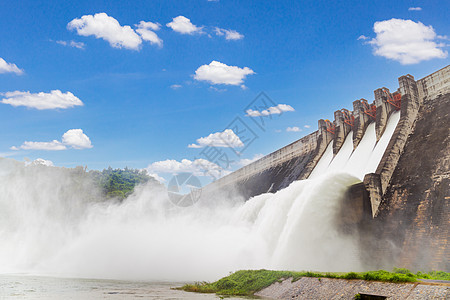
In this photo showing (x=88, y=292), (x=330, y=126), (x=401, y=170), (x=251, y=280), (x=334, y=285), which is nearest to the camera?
(x=334, y=285)

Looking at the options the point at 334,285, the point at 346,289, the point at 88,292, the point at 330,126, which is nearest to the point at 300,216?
the point at 334,285

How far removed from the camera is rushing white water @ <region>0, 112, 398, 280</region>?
1697cm

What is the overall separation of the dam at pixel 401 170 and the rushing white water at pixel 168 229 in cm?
49

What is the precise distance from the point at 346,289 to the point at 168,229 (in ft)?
71.0

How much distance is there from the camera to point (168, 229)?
94.3 ft

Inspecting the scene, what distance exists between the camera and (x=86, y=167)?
4828 cm

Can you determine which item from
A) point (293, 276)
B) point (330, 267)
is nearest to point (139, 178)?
point (330, 267)

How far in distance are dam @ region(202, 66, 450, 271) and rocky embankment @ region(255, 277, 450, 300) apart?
5.86 m

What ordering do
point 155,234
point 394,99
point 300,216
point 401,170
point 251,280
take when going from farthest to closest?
point 155,234 → point 394,99 → point 401,170 → point 300,216 → point 251,280

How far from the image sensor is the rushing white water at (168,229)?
668 inches

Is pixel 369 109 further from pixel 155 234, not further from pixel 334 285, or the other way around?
pixel 334 285

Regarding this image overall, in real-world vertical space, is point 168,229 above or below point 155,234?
above

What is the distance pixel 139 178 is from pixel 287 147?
2464cm

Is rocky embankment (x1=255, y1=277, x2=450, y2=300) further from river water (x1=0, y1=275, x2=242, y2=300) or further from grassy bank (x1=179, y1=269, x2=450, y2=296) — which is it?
river water (x1=0, y1=275, x2=242, y2=300)
